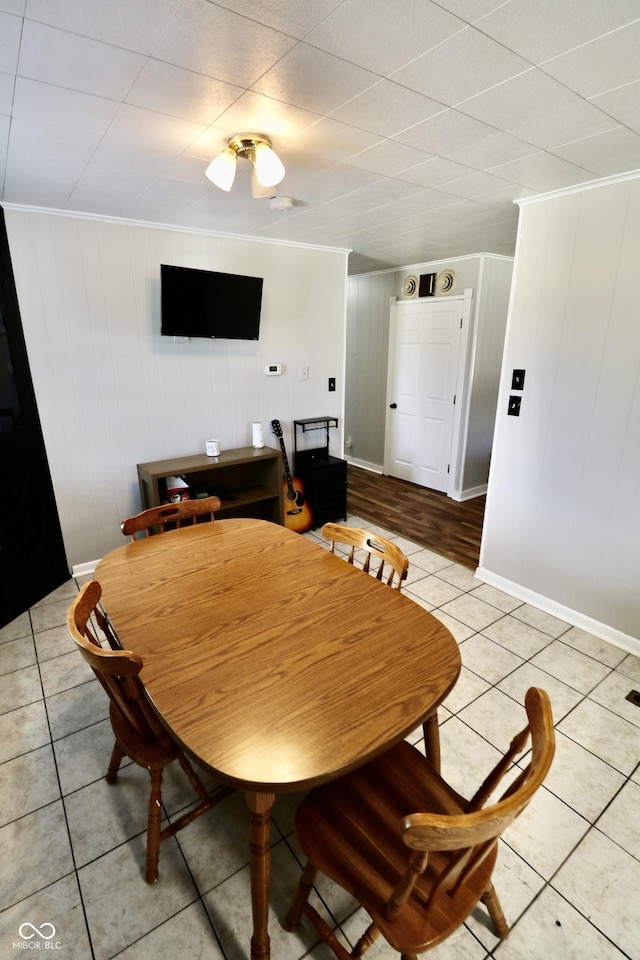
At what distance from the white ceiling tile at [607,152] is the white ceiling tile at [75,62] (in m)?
1.67

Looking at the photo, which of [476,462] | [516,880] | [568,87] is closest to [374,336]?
[476,462]

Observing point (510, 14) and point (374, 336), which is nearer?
point (510, 14)

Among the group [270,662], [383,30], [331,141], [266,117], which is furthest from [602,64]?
[270,662]

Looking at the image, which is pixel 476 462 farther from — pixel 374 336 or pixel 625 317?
pixel 625 317

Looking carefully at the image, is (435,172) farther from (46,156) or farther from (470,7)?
(46,156)

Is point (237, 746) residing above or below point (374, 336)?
below

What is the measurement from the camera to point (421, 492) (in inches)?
193

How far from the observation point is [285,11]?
3.53ft

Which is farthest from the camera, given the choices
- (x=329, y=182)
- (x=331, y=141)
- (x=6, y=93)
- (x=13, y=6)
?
(x=329, y=182)

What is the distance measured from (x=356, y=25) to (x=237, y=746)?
5.81 ft

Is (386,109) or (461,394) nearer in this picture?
(386,109)

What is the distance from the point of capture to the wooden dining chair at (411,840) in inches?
30.1

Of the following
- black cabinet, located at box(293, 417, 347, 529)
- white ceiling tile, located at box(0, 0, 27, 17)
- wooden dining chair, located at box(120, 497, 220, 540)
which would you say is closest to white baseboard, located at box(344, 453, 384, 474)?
black cabinet, located at box(293, 417, 347, 529)

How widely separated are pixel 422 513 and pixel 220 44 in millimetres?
3706
